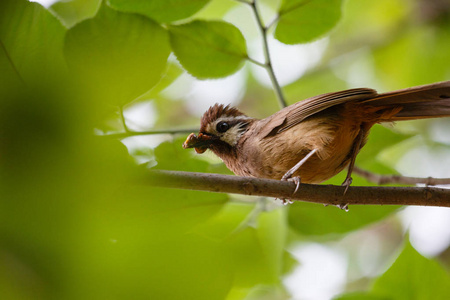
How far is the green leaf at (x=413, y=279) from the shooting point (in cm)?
235

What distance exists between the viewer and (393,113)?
8.53 ft

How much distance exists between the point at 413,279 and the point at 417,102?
93 cm

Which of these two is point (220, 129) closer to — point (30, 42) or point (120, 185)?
point (30, 42)

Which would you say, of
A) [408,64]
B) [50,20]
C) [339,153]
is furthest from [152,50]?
[408,64]

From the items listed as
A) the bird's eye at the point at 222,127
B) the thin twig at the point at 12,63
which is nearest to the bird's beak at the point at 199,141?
the bird's eye at the point at 222,127

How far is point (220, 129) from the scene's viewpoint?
10.8 ft

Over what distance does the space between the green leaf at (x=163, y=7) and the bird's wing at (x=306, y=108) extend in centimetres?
89

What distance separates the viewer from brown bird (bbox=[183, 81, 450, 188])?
2.50m

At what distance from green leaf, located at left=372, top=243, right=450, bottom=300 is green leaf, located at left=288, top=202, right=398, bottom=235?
42cm

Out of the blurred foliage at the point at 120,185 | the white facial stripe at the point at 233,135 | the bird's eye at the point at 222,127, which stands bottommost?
the blurred foliage at the point at 120,185

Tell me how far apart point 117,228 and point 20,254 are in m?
0.14

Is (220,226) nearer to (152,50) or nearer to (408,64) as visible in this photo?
(152,50)

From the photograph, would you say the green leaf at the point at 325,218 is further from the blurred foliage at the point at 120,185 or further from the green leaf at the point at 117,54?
the green leaf at the point at 117,54

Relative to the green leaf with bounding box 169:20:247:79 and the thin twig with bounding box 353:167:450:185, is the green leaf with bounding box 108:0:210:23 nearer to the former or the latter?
the green leaf with bounding box 169:20:247:79
